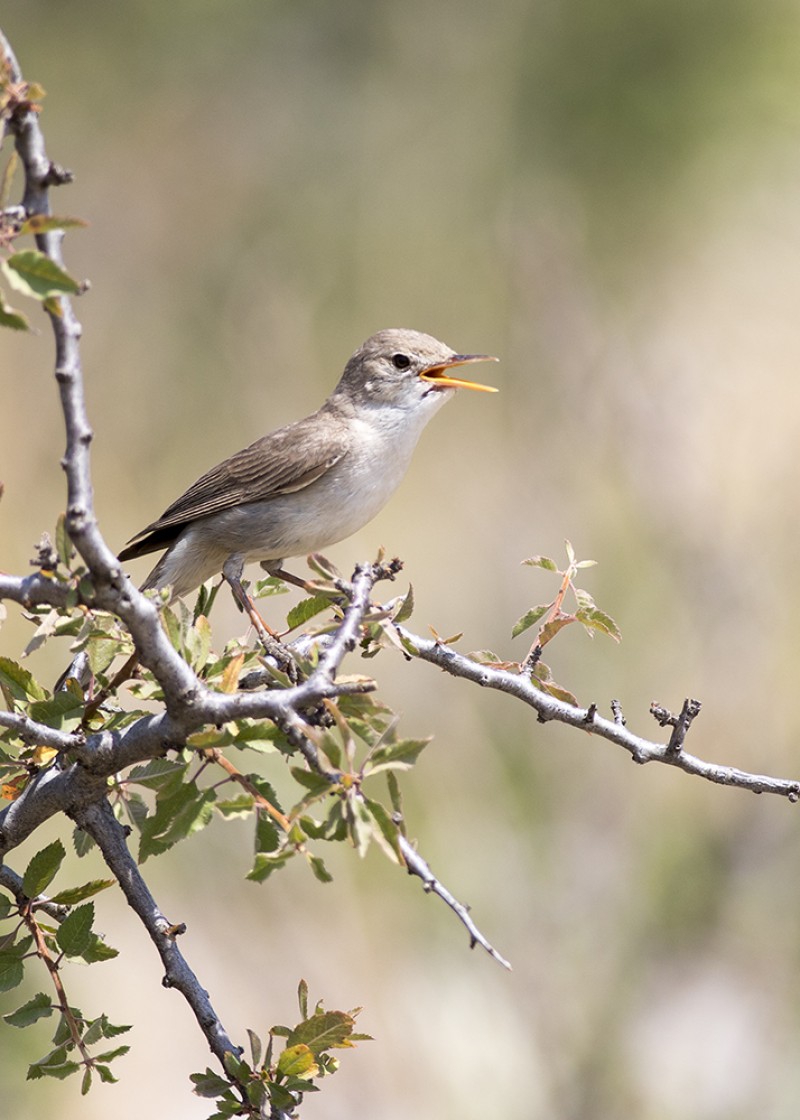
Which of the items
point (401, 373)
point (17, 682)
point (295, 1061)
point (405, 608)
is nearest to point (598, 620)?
point (405, 608)

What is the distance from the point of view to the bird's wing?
363 centimetres

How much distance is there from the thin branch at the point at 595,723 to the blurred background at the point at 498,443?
10.3ft

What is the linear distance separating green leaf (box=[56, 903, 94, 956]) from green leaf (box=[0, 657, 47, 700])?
0.36 meters

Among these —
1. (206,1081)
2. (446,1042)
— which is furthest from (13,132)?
(446,1042)

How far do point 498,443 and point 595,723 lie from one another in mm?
5361

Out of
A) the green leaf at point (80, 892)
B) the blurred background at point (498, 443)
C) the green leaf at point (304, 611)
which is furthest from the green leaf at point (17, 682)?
the blurred background at point (498, 443)

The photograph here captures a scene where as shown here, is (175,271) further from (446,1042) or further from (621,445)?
(446,1042)

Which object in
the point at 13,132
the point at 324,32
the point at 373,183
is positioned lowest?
the point at 13,132

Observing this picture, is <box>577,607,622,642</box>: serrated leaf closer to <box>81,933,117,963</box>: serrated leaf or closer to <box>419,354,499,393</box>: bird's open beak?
<box>81,933,117,963</box>: serrated leaf

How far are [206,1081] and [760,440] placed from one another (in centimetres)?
566

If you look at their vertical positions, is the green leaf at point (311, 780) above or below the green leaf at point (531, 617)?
below

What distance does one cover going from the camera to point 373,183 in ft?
25.4

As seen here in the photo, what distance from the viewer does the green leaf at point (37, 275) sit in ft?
4.73

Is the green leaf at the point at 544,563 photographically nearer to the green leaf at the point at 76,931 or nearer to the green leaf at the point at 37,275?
the green leaf at the point at 76,931
